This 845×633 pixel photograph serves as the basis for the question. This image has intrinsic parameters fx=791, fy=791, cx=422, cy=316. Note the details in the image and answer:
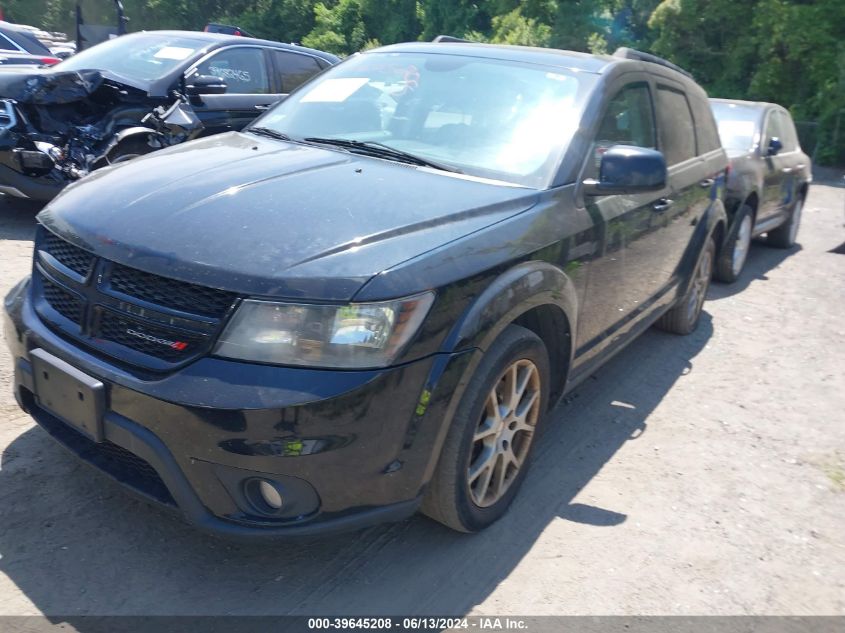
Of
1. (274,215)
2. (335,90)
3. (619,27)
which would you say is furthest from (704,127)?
(619,27)

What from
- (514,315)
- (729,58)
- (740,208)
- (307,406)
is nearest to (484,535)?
(514,315)

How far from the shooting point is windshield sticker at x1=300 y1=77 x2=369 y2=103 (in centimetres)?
411

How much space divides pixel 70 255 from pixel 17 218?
4.93 metres

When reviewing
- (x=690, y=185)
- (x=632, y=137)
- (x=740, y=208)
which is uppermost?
(x=632, y=137)

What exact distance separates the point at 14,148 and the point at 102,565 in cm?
487

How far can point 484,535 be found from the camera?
125 inches

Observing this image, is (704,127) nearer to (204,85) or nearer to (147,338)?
(204,85)

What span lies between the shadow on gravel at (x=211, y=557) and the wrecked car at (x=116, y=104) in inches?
148

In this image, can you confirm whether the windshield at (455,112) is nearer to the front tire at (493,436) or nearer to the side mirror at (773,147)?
the front tire at (493,436)

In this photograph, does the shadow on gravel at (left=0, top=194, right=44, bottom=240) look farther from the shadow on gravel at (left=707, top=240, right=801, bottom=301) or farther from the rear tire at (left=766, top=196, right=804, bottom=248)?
the rear tire at (left=766, top=196, right=804, bottom=248)

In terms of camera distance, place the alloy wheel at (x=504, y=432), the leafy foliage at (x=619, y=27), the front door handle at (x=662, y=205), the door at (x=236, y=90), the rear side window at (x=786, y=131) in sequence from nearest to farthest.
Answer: the alloy wheel at (x=504, y=432)
the front door handle at (x=662, y=205)
the door at (x=236, y=90)
the rear side window at (x=786, y=131)
the leafy foliage at (x=619, y=27)

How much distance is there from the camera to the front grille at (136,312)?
8.14ft

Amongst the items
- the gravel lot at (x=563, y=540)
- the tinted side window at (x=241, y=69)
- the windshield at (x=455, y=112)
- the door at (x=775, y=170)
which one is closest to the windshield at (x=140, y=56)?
the tinted side window at (x=241, y=69)

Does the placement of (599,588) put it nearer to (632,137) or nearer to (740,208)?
(632,137)
